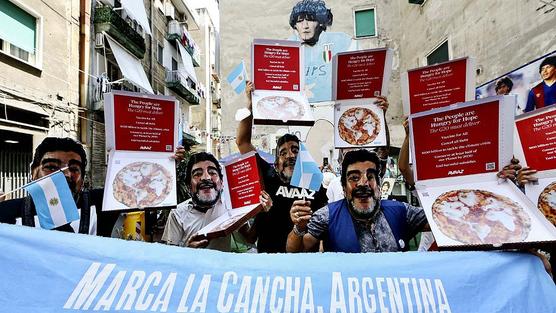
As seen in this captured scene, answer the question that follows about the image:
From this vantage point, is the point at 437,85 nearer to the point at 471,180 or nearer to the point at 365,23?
the point at 471,180

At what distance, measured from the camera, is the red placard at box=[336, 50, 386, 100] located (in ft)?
9.38

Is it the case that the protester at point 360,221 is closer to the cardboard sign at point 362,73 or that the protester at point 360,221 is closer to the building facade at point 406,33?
the cardboard sign at point 362,73

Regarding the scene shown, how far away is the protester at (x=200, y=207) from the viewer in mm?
2570

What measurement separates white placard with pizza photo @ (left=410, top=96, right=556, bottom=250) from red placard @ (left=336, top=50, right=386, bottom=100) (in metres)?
0.85

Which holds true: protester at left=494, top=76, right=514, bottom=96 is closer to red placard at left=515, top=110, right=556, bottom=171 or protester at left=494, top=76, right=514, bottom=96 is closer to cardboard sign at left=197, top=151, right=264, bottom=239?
red placard at left=515, top=110, right=556, bottom=171

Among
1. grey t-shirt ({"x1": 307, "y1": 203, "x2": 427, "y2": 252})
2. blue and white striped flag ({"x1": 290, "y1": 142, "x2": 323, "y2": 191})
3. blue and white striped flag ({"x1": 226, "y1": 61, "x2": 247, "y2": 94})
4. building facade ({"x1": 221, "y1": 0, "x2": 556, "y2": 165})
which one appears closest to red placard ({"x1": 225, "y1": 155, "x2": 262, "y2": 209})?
blue and white striped flag ({"x1": 290, "y1": 142, "x2": 323, "y2": 191})

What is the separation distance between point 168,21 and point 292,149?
22.7 meters

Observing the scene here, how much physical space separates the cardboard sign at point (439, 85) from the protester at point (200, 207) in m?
1.25

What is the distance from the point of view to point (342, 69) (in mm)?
2871

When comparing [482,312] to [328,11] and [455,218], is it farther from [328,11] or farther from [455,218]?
[328,11]

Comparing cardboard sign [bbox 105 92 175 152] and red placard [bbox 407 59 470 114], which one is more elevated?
red placard [bbox 407 59 470 114]

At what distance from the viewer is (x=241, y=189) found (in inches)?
99.0

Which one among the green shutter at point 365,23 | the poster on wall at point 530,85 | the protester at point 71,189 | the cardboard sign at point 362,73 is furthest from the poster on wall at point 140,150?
the green shutter at point 365,23

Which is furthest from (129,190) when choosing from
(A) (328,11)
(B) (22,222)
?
(A) (328,11)
